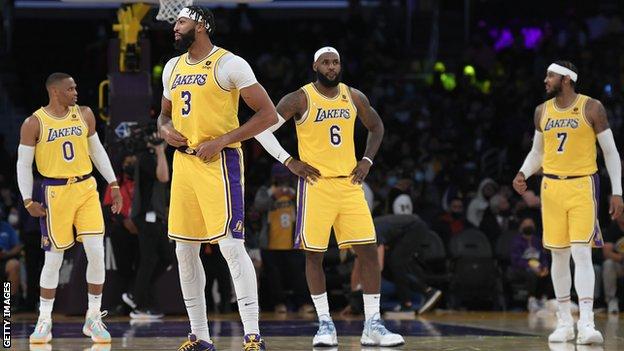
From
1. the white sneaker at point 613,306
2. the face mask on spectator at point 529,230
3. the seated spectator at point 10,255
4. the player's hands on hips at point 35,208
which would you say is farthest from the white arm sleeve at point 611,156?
the seated spectator at point 10,255

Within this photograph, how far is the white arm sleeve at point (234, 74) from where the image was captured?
340 inches

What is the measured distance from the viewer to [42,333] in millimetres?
10766

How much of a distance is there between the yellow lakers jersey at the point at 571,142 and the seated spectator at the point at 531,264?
509 centimetres

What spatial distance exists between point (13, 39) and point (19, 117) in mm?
3170

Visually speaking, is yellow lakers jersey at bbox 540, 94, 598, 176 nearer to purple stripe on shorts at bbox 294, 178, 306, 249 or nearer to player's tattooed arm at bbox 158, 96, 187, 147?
purple stripe on shorts at bbox 294, 178, 306, 249

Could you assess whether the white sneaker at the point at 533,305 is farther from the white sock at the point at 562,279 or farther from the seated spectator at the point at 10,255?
the seated spectator at the point at 10,255

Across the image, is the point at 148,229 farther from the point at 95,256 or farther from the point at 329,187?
the point at 329,187

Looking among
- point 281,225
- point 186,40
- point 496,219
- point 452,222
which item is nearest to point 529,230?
point 496,219

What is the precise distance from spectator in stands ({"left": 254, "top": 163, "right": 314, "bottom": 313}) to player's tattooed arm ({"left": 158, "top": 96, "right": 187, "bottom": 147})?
6.64m

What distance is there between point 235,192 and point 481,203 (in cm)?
989

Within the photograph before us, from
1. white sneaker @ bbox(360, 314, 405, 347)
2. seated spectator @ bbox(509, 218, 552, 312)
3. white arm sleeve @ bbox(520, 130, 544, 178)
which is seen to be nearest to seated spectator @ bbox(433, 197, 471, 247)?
seated spectator @ bbox(509, 218, 552, 312)

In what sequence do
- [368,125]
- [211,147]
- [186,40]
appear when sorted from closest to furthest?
[211,147] → [186,40] → [368,125]

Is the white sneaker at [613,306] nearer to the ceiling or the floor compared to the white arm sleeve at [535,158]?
nearer to the floor

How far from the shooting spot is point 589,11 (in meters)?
27.2
